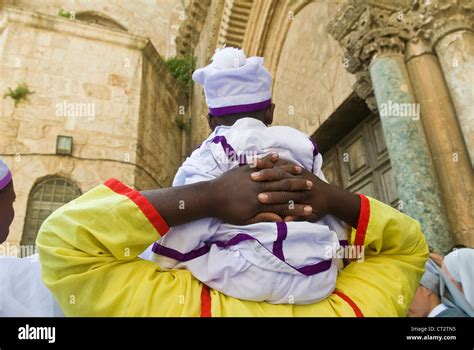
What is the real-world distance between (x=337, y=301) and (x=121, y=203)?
2.07 feet

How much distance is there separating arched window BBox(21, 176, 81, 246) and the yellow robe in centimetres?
692

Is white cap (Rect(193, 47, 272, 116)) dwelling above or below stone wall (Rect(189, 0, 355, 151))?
below

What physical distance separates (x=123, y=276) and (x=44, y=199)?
24.0ft

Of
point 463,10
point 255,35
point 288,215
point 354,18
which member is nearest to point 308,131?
point 354,18

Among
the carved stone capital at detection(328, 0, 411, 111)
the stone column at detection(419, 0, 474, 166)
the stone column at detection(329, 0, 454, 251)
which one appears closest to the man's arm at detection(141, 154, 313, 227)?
the stone column at detection(329, 0, 454, 251)

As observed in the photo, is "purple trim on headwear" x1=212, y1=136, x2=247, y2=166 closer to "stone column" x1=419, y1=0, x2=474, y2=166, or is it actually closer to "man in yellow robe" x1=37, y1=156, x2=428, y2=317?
"man in yellow robe" x1=37, y1=156, x2=428, y2=317

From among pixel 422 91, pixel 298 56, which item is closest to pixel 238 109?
pixel 422 91

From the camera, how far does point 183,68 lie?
11.6 m

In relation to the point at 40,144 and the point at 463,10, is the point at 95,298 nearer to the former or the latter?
the point at 463,10

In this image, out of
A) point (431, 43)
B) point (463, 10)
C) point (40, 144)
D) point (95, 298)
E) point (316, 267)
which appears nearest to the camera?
point (95, 298)

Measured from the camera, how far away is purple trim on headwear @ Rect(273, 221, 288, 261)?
1022mm

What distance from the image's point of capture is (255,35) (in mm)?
8258

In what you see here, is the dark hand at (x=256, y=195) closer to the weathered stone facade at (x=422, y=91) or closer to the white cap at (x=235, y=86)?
the white cap at (x=235, y=86)

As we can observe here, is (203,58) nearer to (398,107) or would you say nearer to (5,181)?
(398,107)
